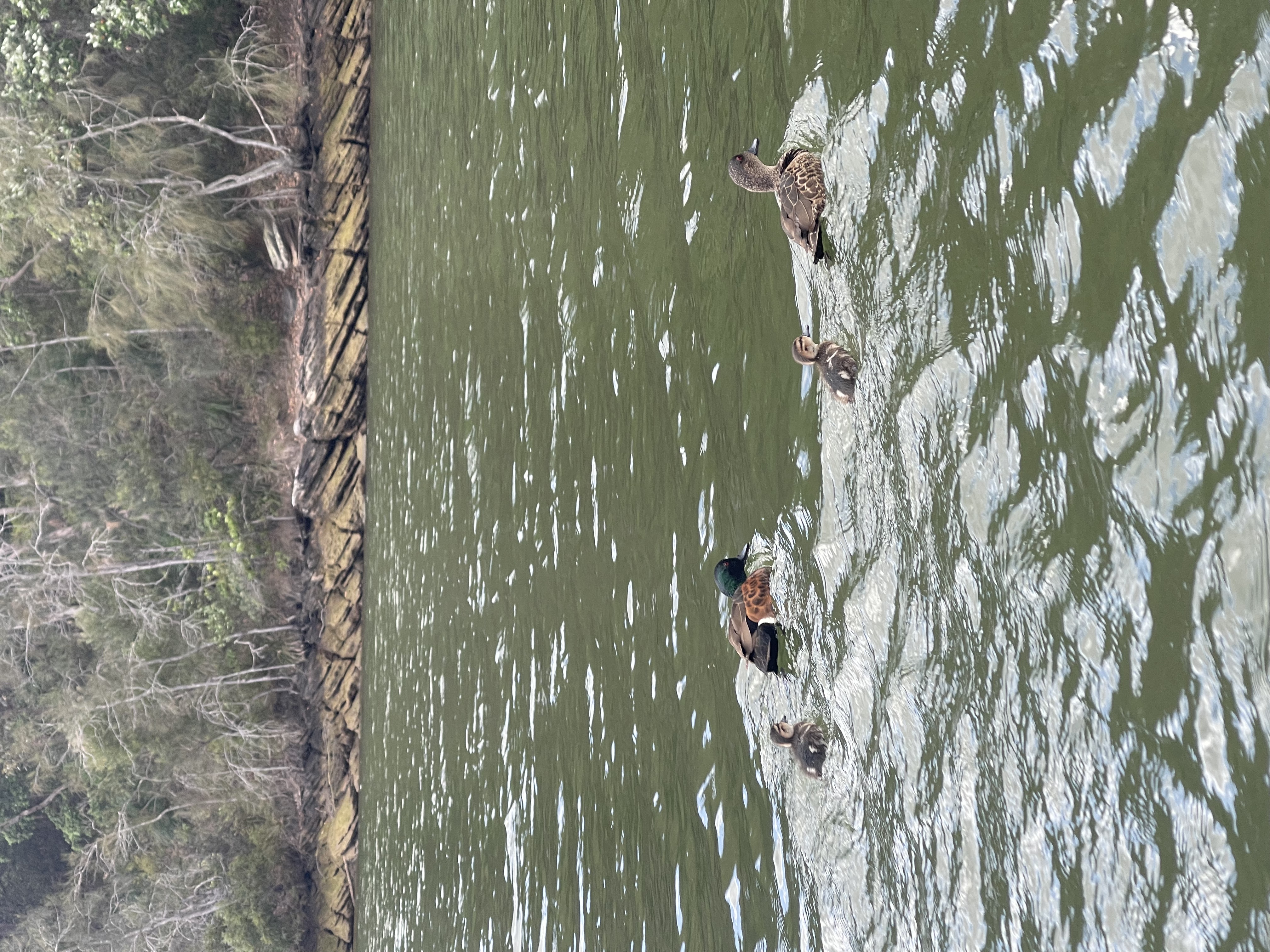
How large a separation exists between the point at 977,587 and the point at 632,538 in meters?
2.97

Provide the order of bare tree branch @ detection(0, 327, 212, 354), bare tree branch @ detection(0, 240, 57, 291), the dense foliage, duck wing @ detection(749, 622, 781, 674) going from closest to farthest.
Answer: duck wing @ detection(749, 622, 781, 674) → bare tree branch @ detection(0, 240, 57, 291) → the dense foliage → bare tree branch @ detection(0, 327, 212, 354)

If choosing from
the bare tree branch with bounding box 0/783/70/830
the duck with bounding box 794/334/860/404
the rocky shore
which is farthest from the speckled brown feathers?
the bare tree branch with bounding box 0/783/70/830

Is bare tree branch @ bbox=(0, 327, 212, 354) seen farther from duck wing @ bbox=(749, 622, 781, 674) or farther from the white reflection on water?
the white reflection on water

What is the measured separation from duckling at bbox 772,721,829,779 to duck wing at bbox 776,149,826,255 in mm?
2234

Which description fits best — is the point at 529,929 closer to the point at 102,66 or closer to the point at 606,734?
the point at 606,734

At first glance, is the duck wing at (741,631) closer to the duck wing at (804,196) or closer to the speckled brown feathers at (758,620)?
the speckled brown feathers at (758,620)

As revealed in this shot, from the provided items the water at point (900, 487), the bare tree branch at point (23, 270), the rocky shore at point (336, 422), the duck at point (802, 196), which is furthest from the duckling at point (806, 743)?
the bare tree branch at point (23, 270)

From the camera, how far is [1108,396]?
3184mm

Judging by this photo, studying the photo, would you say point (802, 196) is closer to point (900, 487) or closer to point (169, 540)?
point (900, 487)

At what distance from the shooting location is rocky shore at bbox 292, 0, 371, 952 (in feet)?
48.8

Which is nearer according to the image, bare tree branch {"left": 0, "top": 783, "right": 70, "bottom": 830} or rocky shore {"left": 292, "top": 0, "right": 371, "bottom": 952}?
rocky shore {"left": 292, "top": 0, "right": 371, "bottom": 952}

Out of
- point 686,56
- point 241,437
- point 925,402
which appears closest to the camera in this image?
point 925,402

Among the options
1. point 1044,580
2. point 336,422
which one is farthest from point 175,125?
point 1044,580

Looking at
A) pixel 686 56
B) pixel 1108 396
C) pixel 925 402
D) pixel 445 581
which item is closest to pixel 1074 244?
pixel 1108 396
